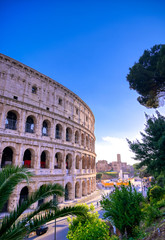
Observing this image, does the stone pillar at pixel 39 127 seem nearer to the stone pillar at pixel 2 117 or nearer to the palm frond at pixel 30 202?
the stone pillar at pixel 2 117

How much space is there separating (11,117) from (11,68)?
250 inches

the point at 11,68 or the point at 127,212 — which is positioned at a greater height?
the point at 11,68

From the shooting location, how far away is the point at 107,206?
8.41 m

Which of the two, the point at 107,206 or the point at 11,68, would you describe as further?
the point at 11,68

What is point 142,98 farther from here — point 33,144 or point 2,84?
point 2,84

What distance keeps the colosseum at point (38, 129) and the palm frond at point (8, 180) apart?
12939 millimetres

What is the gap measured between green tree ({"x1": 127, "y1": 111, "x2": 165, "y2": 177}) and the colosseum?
31.0 feet

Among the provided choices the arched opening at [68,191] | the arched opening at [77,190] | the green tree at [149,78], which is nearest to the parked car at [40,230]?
the arched opening at [68,191]

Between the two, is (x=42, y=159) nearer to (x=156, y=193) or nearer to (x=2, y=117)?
(x=2, y=117)

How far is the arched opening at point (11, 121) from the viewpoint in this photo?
19.2 metres

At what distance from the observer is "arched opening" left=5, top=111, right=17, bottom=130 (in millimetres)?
19198

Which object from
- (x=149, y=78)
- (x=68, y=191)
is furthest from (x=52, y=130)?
(x=149, y=78)

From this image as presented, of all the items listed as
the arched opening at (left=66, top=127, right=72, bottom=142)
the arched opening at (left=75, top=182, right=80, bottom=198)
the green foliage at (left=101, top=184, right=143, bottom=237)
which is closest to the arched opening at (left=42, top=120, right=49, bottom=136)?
the arched opening at (left=66, top=127, right=72, bottom=142)

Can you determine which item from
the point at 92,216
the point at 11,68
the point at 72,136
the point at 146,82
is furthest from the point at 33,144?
the point at 146,82
